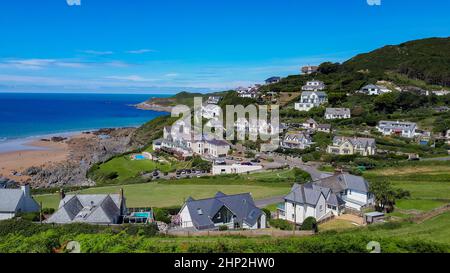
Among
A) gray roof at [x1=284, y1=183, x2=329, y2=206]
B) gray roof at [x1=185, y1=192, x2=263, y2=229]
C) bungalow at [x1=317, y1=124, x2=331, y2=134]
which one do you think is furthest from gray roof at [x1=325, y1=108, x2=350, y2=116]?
gray roof at [x1=185, y1=192, x2=263, y2=229]

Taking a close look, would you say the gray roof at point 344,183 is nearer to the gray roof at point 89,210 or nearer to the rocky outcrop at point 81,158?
the gray roof at point 89,210

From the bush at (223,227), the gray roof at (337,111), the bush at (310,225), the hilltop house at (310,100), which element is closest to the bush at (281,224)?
the bush at (310,225)

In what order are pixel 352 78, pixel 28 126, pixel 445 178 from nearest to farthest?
pixel 445 178
pixel 352 78
pixel 28 126

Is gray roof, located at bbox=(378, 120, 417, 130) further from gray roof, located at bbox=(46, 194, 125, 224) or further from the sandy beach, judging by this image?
the sandy beach
